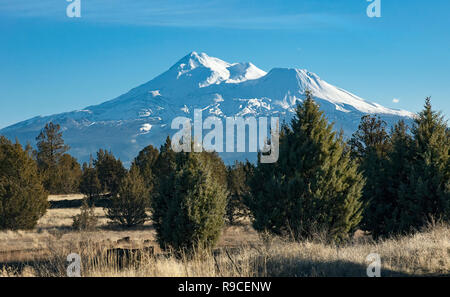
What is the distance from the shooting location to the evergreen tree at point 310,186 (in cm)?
1422

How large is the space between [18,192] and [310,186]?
2213 cm

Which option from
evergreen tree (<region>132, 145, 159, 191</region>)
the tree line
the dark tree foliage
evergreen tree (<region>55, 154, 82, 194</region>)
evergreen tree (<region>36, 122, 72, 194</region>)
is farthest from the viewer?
evergreen tree (<region>36, 122, 72, 194</region>)

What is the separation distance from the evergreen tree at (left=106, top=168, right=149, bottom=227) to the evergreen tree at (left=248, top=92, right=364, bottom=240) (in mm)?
18659

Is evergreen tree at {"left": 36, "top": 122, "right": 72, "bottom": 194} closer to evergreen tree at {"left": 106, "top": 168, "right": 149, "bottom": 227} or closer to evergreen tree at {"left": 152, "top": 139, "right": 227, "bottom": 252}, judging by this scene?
evergreen tree at {"left": 106, "top": 168, "right": 149, "bottom": 227}

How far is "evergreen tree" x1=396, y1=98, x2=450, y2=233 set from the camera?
15391 mm

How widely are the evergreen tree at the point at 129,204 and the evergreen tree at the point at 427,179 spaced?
2140cm

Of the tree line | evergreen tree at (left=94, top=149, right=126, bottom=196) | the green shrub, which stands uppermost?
the tree line

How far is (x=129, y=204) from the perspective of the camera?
32.3 metres

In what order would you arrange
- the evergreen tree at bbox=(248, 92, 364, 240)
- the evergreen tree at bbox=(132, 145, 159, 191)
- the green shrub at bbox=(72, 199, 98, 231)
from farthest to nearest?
1. the evergreen tree at bbox=(132, 145, 159, 191)
2. the green shrub at bbox=(72, 199, 98, 231)
3. the evergreen tree at bbox=(248, 92, 364, 240)

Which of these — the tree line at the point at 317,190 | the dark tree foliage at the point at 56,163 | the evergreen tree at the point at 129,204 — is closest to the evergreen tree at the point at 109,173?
the dark tree foliage at the point at 56,163

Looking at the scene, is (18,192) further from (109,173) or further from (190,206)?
(190,206)

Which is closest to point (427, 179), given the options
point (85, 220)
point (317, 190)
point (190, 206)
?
point (317, 190)

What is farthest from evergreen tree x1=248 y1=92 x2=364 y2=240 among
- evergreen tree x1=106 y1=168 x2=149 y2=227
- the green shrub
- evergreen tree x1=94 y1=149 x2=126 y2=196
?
evergreen tree x1=94 y1=149 x2=126 y2=196

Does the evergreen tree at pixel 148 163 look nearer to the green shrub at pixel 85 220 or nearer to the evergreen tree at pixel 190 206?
the green shrub at pixel 85 220
